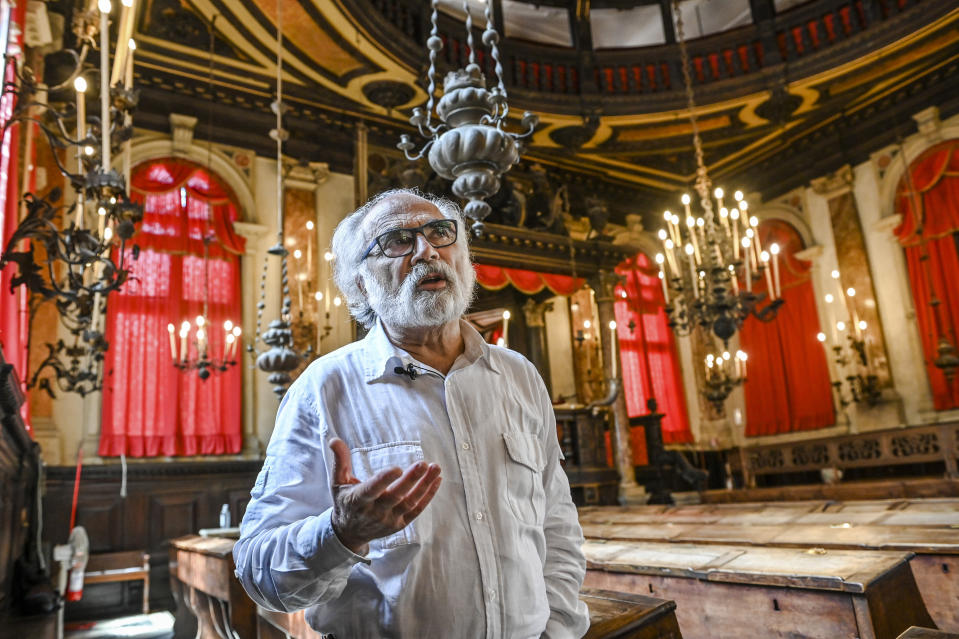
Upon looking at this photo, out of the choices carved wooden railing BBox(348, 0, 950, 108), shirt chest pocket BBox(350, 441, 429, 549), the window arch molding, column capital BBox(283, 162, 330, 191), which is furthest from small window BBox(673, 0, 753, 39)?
shirt chest pocket BBox(350, 441, 429, 549)

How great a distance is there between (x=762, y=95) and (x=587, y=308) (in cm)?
386

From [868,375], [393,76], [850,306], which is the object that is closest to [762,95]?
[850,306]

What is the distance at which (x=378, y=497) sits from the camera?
0.89 m

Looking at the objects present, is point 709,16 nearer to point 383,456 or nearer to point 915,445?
point 915,445

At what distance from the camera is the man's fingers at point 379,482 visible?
88cm

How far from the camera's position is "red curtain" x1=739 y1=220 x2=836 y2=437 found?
32.1 feet

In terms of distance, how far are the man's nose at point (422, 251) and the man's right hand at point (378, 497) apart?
0.54 meters

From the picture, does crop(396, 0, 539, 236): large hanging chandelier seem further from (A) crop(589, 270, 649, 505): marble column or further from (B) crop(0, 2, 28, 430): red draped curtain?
(A) crop(589, 270, 649, 505): marble column

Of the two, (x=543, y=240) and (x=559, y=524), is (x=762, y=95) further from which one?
(x=559, y=524)

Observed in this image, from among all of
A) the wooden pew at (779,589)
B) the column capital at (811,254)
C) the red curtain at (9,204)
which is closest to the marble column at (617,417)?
the column capital at (811,254)

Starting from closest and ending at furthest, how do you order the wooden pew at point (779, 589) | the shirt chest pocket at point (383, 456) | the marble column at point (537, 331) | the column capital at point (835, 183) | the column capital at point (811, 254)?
1. the shirt chest pocket at point (383, 456)
2. the wooden pew at point (779, 589)
3. the marble column at point (537, 331)
4. the column capital at point (835, 183)
5. the column capital at point (811, 254)

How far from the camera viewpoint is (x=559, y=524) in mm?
1414

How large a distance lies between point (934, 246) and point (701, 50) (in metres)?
4.06

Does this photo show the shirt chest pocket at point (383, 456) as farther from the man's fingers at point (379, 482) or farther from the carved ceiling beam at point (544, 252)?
the carved ceiling beam at point (544, 252)
